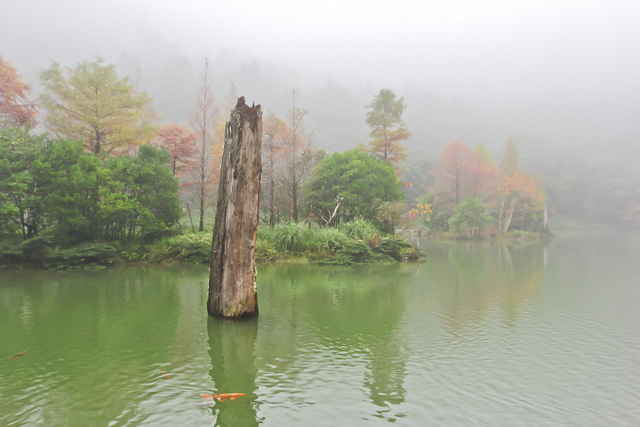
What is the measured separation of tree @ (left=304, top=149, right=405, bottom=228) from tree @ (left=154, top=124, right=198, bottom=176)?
7532 millimetres

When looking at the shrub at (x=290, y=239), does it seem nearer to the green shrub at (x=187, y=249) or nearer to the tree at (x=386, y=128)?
the green shrub at (x=187, y=249)

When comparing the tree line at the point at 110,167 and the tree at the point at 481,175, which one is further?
the tree at the point at 481,175

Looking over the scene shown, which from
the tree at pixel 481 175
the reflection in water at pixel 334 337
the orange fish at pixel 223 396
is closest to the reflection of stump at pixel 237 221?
the reflection in water at pixel 334 337

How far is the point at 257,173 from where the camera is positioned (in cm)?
608

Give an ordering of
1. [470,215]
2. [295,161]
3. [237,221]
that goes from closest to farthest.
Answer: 1. [237,221]
2. [295,161]
3. [470,215]

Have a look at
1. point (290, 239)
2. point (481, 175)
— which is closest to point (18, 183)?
point (290, 239)

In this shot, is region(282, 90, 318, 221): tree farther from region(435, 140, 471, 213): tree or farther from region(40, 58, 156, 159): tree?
region(435, 140, 471, 213): tree

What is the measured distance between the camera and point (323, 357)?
4.59 m

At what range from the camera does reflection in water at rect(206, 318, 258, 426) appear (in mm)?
3193

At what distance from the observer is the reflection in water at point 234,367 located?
3193 millimetres

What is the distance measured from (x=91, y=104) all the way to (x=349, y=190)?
410 inches

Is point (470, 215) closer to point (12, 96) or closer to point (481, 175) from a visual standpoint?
point (481, 175)

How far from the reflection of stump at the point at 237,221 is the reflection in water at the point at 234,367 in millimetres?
336

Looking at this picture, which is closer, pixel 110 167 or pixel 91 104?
pixel 110 167
